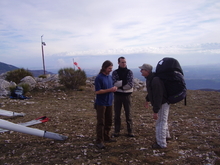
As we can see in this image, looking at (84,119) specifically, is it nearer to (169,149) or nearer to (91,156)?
(91,156)

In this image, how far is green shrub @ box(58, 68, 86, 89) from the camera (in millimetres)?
14047

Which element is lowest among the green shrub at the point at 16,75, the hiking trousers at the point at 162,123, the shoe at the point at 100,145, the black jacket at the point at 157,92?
the shoe at the point at 100,145

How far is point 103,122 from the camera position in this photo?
14.6ft

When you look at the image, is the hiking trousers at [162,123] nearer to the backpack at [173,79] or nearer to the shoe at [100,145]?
the backpack at [173,79]

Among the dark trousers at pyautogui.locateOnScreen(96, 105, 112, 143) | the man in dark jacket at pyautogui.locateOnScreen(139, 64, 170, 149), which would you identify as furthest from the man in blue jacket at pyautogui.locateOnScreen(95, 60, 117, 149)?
the man in dark jacket at pyautogui.locateOnScreen(139, 64, 170, 149)

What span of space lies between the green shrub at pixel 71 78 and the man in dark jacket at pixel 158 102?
1027 centimetres

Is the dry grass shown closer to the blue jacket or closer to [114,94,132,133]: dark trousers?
[114,94,132,133]: dark trousers

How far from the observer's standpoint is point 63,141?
4.98 metres

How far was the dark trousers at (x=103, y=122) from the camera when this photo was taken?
441 centimetres

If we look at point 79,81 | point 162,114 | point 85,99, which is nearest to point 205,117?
point 162,114

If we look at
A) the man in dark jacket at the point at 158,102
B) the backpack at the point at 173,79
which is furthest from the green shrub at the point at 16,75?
the backpack at the point at 173,79

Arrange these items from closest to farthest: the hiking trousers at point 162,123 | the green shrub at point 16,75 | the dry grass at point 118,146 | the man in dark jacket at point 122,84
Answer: the dry grass at point 118,146
the hiking trousers at point 162,123
the man in dark jacket at point 122,84
the green shrub at point 16,75

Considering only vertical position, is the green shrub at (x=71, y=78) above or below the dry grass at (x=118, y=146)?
above

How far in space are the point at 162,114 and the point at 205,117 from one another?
4.10 m
